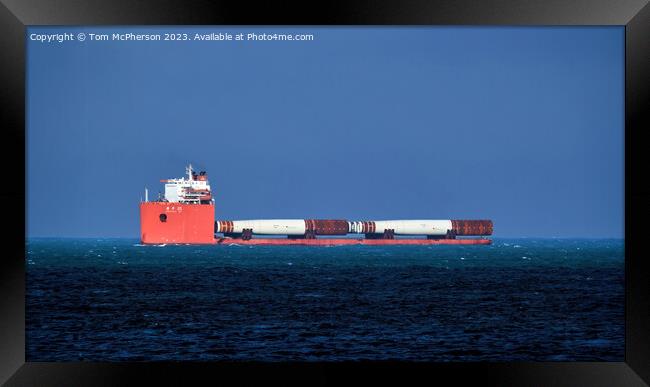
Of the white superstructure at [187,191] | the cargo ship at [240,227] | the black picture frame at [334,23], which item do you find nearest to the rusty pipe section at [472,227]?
the cargo ship at [240,227]

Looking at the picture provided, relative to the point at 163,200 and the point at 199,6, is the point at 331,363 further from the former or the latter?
the point at 163,200

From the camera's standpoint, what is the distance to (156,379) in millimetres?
10539

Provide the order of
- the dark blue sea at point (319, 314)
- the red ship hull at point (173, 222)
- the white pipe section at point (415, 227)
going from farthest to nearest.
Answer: the white pipe section at point (415, 227) → the red ship hull at point (173, 222) → the dark blue sea at point (319, 314)

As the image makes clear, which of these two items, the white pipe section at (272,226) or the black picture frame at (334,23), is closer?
the black picture frame at (334,23)

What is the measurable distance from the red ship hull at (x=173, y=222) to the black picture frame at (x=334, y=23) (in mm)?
45862

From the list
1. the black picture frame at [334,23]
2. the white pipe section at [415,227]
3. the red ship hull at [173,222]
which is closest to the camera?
the black picture frame at [334,23]

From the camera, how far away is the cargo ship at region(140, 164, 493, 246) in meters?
56.7

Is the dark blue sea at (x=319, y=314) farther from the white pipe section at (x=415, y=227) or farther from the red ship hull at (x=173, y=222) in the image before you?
the white pipe section at (x=415, y=227)

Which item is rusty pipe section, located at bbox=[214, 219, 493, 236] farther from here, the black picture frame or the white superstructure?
the black picture frame

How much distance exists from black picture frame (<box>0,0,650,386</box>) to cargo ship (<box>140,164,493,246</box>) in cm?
4584

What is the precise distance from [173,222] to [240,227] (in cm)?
980

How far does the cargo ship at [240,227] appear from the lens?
2231 inches

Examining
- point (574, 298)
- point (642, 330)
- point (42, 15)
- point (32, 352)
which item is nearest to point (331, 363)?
point (642, 330)

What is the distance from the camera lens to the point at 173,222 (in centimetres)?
5647
